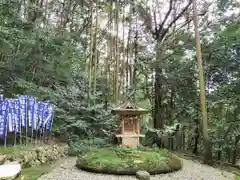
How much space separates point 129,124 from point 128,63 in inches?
223

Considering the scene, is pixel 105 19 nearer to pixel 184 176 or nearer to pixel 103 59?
pixel 103 59

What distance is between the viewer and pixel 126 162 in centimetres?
541

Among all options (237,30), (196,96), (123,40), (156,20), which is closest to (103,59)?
(123,40)

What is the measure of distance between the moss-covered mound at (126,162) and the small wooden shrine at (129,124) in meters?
1.06

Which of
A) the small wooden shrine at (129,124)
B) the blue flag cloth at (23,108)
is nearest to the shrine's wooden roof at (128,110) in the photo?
the small wooden shrine at (129,124)

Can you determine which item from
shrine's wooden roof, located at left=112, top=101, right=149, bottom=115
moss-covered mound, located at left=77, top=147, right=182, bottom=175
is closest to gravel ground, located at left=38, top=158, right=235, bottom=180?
moss-covered mound, located at left=77, top=147, right=182, bottom=175

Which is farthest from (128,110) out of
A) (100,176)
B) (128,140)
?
(100,176)

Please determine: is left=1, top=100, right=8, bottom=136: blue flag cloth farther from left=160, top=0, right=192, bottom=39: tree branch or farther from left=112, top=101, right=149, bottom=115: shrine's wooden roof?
left=160, top=0, right=192, bottom=39: tree branch

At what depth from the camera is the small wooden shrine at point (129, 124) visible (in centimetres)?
719

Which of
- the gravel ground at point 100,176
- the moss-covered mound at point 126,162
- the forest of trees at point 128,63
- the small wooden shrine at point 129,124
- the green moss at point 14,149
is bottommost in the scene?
the gravel ground at point 100,176

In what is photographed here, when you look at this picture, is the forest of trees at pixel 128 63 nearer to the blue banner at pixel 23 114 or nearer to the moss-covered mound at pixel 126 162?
the blue banner at pixel 23 114

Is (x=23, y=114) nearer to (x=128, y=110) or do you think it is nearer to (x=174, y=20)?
(x=128, y=110)

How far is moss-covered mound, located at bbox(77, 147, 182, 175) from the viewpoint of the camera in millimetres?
5273

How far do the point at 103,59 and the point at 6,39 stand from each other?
28.6 feet
